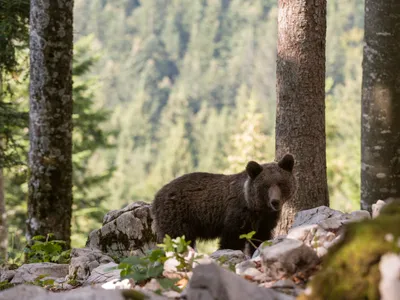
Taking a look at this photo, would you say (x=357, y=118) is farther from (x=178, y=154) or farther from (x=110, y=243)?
(x=110, y=243)

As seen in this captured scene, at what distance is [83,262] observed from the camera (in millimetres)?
7184

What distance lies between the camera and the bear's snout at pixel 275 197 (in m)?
7.04

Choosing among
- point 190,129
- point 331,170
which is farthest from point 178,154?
point 190,129

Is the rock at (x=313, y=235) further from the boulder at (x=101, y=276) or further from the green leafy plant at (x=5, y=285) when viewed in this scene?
the green leafy plant at (x=5, y=285)

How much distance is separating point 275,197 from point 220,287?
331 centimetres

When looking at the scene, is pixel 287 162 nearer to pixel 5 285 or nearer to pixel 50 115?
pixel 5 285

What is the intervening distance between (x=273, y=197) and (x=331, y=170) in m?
37.9

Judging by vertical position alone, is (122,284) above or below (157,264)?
below

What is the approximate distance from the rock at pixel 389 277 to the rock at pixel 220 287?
610mm

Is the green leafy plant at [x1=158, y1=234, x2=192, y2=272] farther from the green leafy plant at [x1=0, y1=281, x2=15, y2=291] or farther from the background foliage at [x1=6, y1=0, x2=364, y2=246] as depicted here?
the background foliage at [x1=6, y1=0, x2=364, y2=246]

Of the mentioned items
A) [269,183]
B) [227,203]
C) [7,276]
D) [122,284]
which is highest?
[269,183]

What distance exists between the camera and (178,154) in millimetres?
82625

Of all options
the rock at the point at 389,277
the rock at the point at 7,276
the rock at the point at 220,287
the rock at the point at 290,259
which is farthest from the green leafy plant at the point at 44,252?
the rock at the point at 389,277

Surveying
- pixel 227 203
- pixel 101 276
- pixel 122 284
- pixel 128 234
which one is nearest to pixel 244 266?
pixel 122 284
